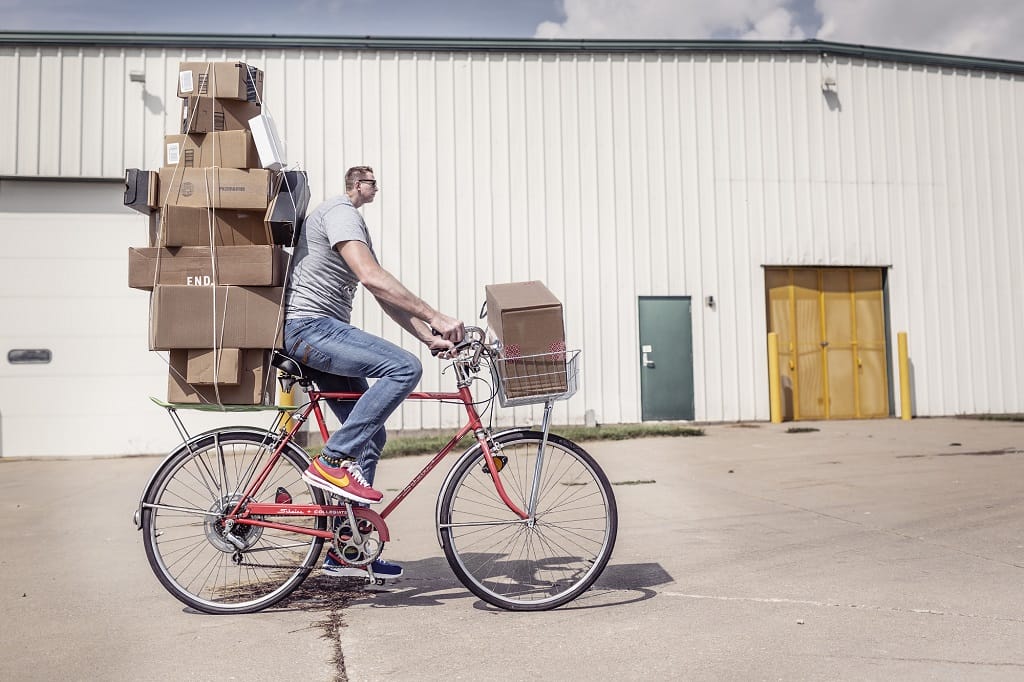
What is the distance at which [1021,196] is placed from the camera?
1522 centimetres

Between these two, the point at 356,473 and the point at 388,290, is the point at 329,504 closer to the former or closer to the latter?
the point at 356,473

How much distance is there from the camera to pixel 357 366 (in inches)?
153

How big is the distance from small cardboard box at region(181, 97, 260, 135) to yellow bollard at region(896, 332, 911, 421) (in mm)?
12270

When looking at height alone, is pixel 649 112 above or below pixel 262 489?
above

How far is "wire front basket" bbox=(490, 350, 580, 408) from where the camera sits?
3.79 meters

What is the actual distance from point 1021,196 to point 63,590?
51.2 ft

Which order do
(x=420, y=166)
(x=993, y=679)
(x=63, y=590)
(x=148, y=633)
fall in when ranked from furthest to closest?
(x=420, y=166)
(x=63, y=590)
(x=148, y=633)
(x=993, y=679)

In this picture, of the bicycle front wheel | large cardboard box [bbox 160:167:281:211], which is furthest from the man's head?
the bicycle front wheel

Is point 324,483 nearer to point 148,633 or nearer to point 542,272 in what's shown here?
point 148,633

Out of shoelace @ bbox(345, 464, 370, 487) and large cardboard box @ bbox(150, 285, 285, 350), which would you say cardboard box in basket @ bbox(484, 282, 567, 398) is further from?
large cardboard box @ bbox(150, 285, 285, 350)

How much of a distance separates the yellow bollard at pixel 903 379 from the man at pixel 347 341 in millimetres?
11814

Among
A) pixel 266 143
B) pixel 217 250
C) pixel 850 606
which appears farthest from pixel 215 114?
pixel 850 606

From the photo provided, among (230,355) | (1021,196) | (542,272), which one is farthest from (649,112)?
(230,355)

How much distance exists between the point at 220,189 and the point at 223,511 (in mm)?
1416
